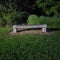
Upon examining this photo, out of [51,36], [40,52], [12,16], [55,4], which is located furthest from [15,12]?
[40,52]

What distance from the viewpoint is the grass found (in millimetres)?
7516

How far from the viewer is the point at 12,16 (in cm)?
1482

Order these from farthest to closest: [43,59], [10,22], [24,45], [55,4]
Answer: [55,4] → [10,22] → [24,45] → [43,59]

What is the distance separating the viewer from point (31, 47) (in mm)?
8617

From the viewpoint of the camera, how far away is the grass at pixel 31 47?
296 inches

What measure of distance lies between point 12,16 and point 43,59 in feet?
25.9

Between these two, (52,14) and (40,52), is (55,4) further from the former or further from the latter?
(40,52)

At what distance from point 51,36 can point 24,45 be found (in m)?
1.99

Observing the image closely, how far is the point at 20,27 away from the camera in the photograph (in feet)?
38.9

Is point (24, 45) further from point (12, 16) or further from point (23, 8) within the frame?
point (23, 8)

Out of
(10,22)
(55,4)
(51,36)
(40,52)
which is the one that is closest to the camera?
(40,52)

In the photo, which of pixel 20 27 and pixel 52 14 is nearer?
pixel 20 27

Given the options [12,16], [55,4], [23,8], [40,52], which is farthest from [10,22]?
[40,52]

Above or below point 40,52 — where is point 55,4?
above
